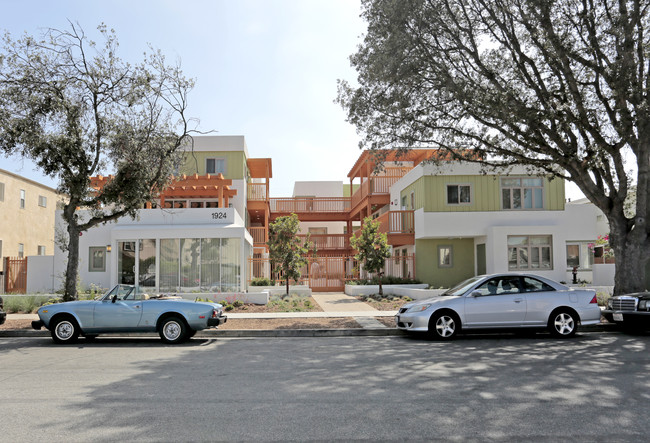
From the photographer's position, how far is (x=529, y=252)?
80.2ft

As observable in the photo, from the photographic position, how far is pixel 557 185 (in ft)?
82.6

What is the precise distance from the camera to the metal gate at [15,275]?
982 inches

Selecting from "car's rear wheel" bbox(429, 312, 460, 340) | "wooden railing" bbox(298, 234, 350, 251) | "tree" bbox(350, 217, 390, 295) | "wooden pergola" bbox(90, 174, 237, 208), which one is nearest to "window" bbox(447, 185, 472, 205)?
"tree" bbox(350, 217, 390, 295)

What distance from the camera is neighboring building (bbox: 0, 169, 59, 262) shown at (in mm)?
31016

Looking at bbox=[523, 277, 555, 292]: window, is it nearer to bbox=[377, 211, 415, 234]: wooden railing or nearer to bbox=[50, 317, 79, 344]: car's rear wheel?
bbox=[50, 317, 79, 344]: car's rear wheel

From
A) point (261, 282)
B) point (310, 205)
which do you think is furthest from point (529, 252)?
point (310, 205)

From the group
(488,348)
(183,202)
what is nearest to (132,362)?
(488,348)

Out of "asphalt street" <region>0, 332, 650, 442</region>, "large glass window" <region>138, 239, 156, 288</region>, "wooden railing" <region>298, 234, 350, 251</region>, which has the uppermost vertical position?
"wooden railing" <region>298, 234, 350, 251</region>

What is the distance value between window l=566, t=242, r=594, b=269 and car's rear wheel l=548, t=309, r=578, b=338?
14.0 meters

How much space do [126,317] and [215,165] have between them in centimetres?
1864

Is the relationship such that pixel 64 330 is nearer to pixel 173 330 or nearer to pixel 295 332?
pixel 173 330

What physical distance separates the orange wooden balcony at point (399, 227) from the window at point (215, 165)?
9213 mm

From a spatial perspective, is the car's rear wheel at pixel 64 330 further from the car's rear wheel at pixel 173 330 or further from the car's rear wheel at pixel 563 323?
the car's rear wheel at pixel 563 323

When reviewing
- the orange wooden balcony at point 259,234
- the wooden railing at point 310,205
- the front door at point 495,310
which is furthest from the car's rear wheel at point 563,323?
Result: the wooden railing at point 310,205
